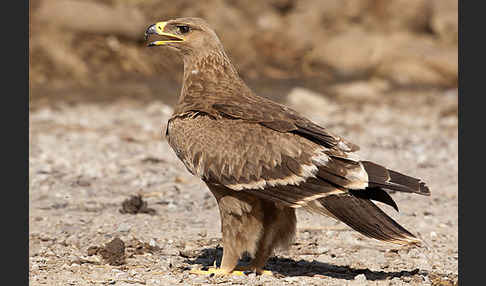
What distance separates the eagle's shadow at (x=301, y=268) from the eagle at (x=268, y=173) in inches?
12.6

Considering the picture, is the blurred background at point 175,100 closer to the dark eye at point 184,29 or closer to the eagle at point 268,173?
the eagle at point 268,173

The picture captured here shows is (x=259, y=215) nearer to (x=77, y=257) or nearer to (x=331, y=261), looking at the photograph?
(x=331, y=261)

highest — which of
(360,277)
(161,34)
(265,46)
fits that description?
(265,46)

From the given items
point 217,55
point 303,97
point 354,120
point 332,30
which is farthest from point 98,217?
point 332,30

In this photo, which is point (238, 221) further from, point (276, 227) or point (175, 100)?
point (175, 100)

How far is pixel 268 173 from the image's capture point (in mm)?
6160

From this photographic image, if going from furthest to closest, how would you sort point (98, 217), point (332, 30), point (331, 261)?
point (332, 30) < point (98, 217) < point (331, 261)

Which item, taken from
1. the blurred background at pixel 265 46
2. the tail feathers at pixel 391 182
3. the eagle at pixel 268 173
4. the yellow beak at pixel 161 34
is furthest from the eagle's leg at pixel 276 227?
the blurred background at pixel 265 46

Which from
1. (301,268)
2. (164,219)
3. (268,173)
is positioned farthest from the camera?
(164,219)

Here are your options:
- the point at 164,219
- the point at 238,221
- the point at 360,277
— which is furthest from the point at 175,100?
the point at 360,277

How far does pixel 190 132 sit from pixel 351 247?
6.84ft

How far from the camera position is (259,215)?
648 cm

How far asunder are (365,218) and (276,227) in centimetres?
90

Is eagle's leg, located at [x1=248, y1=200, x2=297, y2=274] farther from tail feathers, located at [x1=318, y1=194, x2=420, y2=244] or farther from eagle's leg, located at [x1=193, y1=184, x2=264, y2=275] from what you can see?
tail feathers, located at [x1=318, y1=194, x2=420, y2=244]
